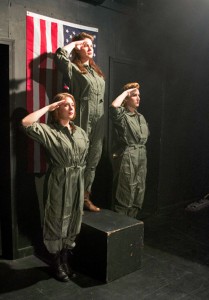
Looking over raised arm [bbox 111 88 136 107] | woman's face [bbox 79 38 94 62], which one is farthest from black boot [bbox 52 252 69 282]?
woman's face [bbox 79 38 94 62]

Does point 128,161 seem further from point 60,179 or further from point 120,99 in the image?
point 60,179

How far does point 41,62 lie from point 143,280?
2380 millimetres

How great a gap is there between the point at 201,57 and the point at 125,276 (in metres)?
3.82

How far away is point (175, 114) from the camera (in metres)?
5.34

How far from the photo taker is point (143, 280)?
329cm

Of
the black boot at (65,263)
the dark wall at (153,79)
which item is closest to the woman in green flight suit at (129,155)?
the dark wall at (153,79)

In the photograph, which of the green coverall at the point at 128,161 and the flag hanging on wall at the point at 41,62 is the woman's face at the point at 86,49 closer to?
the flag hanging on wall at the point at 41,62

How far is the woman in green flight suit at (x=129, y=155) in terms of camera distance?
391cm

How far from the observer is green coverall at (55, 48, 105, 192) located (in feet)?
11.2

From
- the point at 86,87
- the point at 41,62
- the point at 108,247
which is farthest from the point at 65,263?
the point at 41,62

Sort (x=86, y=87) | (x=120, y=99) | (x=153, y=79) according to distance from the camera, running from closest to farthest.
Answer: (x=86, y=87) → (x=120, y=99) → (x=153, y=79)

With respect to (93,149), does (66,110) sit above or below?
above

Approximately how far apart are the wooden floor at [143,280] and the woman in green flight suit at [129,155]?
630 millimetres

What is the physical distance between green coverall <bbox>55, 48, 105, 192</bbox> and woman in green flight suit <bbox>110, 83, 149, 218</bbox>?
1.12ft
